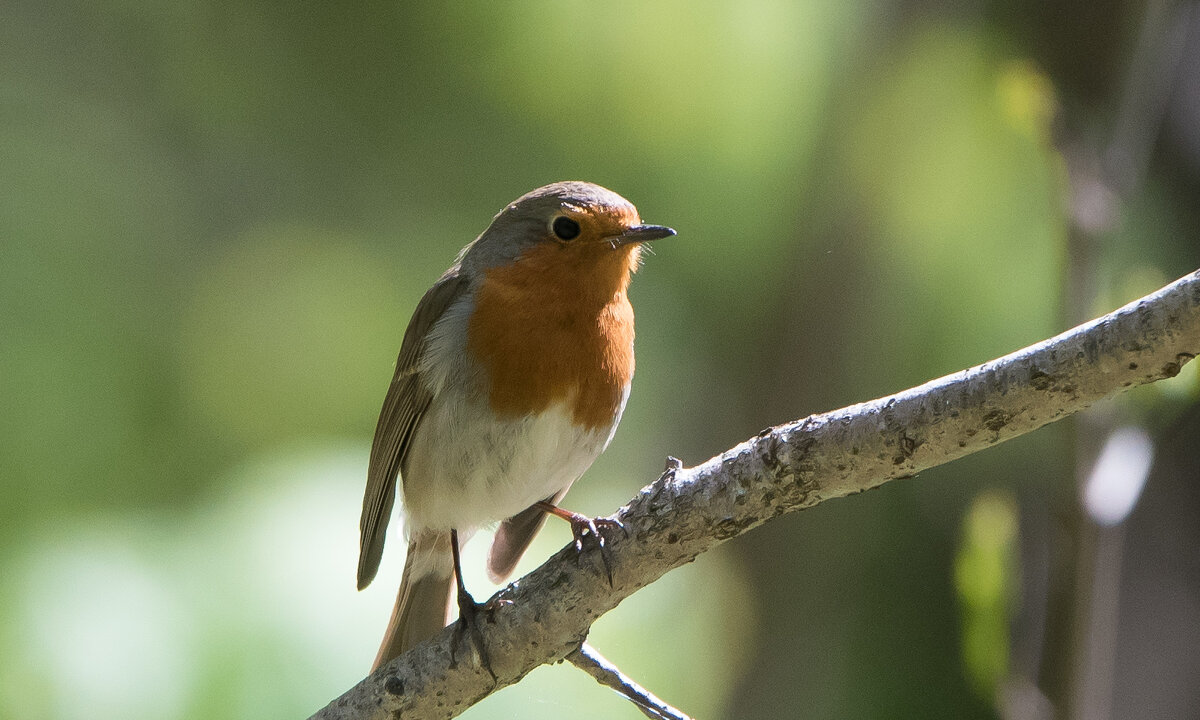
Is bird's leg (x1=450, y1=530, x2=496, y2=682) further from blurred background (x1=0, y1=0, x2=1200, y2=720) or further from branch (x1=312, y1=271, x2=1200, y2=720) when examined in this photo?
blurred background (x1=0, y1=0, x2=1200, y2=720)

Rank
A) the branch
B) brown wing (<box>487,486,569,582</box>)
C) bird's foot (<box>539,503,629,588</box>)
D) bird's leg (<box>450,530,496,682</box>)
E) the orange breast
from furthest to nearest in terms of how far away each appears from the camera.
Result: 1. brown wing (<box>487,486,569,582</box>)
2. the orange breast
3. bird's leg (<box>450,530,496,682</box>)
4. bird's foot (<box>539,503,629,588</box>)
5. the branch

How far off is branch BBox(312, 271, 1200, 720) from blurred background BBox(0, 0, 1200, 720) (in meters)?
1.04

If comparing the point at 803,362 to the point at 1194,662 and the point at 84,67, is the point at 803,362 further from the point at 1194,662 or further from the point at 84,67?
the point at 84,67

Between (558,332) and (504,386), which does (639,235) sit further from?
(504,386)

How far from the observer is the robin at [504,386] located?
2770 millimetres

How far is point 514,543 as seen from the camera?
3.33 metres

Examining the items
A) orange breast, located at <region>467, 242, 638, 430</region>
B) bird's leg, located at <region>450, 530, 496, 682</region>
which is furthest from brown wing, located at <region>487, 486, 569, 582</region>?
bird's leg, located at <region>450, 530, 496, 682</region>

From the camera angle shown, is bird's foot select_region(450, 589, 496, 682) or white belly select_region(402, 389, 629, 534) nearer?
bird's foot select_region(450, 589, 496, 682)

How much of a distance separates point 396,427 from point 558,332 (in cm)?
60

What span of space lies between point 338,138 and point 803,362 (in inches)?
87.1

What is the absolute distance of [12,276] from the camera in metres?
4.47

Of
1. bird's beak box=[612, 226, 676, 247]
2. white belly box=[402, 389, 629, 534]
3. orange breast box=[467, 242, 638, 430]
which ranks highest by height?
bird's beak box=[612, 226, 676, 247]

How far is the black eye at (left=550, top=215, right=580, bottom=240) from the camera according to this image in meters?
2.97

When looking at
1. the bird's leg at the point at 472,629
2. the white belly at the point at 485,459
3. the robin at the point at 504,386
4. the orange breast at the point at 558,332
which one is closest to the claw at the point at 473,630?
the bird's leg at the point at 472,629
